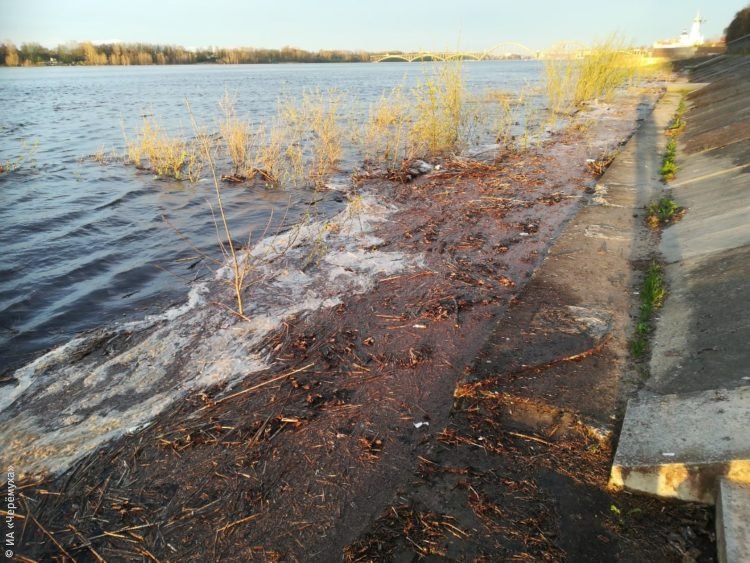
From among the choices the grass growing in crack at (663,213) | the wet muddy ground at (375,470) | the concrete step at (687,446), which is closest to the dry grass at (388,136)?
the grass growing in crack at (663,213)

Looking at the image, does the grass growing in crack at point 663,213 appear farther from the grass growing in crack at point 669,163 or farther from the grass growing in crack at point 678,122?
the grass growing in crack at point 678,122

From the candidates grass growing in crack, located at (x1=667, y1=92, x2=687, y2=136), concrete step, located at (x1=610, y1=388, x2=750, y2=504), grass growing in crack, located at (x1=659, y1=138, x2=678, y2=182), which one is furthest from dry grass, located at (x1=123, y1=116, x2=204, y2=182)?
grass growing in crack, located at (x1=667, y1=92, x2=687, y2=136)

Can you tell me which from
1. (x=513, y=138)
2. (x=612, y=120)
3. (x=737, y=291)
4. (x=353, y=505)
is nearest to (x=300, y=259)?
(x=353, y=505)

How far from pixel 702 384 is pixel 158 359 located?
3.82m

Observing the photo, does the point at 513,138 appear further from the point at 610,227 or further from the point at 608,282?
the point at 608,282

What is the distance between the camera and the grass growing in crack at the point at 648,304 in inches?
123

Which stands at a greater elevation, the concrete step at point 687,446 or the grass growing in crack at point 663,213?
the grass growing in crack at point 663,213

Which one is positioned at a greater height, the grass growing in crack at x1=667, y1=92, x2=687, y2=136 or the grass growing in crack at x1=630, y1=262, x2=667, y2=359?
the grass growing in crack at x1=667, y1=92, x2=687, y2=136

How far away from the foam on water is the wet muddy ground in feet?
0.75

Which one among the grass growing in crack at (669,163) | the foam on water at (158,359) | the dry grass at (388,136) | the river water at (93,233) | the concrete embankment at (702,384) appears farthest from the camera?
the dry grass at (388,136)

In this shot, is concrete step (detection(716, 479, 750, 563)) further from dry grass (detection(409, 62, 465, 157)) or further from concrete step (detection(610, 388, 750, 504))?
dry grass (detection(409, 62, 465, 157))

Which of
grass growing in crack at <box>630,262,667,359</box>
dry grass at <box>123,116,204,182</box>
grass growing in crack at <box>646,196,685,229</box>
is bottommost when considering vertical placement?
grass growing in crack at <box>630,262,667,359</box>

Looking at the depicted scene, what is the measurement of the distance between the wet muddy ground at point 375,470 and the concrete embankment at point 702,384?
0.15m

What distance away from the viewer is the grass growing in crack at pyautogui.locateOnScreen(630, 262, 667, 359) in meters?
3.14
